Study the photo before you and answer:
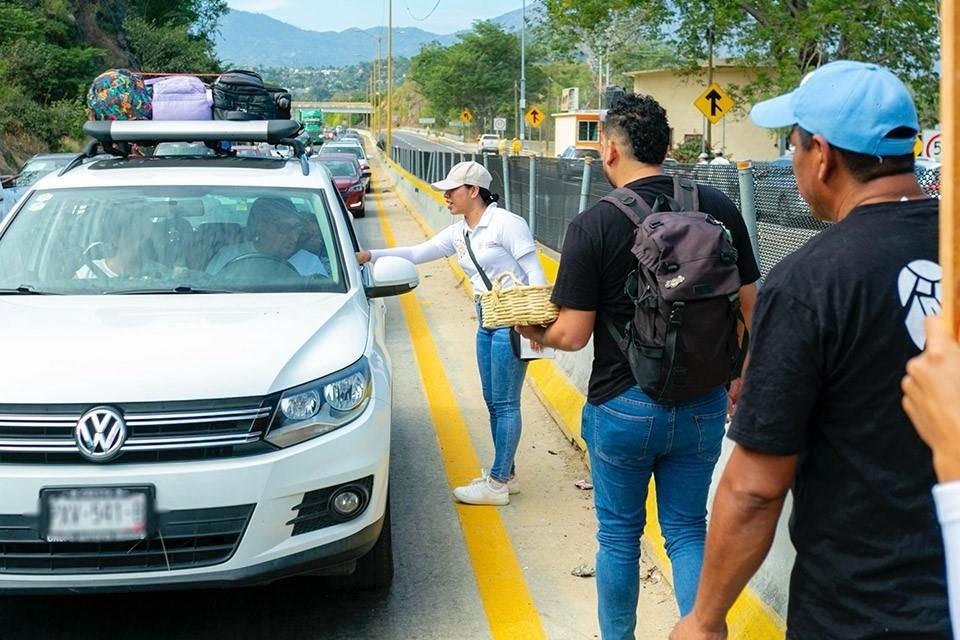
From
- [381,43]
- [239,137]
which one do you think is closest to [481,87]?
[381,43]

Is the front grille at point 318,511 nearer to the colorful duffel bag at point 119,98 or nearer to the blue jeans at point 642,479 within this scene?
the blue jeans at point 642,479

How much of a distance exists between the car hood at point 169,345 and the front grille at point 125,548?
41 cm

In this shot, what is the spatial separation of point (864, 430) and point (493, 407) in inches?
160

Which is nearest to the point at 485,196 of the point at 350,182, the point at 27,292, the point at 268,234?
the point at 268,234

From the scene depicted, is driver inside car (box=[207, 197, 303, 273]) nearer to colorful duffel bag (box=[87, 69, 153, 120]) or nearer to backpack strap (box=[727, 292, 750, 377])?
backpack strap (box=[727, 292, 750, 377])

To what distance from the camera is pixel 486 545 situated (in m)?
5.71

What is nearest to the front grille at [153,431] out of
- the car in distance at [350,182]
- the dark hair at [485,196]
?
the dark hair at [485,196]

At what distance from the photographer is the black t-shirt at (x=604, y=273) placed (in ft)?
12.1

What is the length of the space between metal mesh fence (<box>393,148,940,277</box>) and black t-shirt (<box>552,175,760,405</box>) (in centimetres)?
57

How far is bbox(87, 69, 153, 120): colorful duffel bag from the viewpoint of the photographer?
7.87 meters

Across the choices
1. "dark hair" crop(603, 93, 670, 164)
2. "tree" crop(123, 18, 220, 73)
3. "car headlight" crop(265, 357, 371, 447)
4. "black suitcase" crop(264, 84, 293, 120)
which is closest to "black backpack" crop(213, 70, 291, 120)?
"black suitcase" crop(264, 84, 293, 120)

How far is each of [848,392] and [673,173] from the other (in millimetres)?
3866

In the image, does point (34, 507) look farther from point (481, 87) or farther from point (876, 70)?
point (481, 87)

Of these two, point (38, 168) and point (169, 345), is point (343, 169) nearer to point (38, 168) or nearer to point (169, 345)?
point (38, 168)
